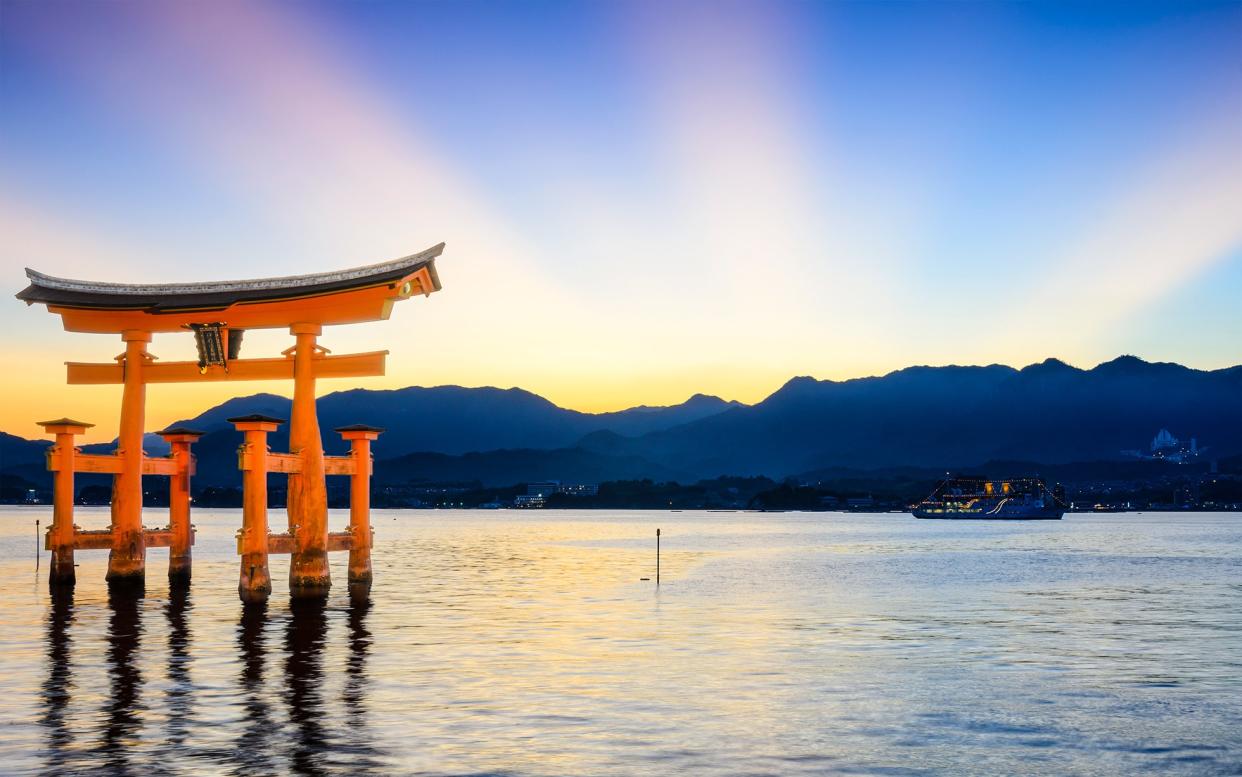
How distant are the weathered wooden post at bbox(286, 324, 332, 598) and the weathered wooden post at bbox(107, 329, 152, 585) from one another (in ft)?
23.2

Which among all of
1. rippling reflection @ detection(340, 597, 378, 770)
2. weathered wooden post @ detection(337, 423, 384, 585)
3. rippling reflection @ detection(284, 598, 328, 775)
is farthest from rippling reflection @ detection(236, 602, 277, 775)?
weathered wooden post @ detection(337, 423, 384, 585)

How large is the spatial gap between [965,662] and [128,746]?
20.7 metres

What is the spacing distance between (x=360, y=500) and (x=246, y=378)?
6044 mm

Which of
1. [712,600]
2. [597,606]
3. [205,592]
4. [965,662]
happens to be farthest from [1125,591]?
[205,592]

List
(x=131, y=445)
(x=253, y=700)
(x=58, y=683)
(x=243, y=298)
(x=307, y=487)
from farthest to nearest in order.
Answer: (x=131, y=445) < (x=243, y=298) < (x=307, y=487) < (x=58, y=683) < (x=253, y=700)

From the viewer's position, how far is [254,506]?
34.8 m

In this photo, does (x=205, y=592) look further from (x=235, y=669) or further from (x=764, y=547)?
(x=764, y=547)

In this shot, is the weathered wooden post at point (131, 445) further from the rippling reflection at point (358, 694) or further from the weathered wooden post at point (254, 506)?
the rippling reflection at point (358, 694)

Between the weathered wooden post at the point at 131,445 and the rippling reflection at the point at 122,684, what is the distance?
2.80 m

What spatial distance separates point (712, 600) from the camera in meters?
49.3

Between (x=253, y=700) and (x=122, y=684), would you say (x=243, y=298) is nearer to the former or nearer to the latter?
(x=122, y=684)

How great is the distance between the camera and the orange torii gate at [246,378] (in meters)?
36.2

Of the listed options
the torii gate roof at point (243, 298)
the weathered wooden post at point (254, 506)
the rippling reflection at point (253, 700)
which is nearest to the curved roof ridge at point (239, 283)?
the torii gate roof at point (243, 298)

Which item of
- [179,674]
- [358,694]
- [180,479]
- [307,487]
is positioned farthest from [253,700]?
[180,479]
